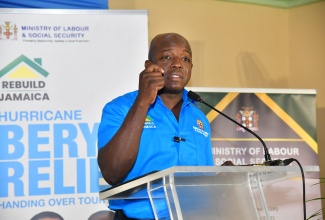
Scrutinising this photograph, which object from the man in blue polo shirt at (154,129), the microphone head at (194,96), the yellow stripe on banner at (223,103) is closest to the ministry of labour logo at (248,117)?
the yellow stripe on banner at (223,103)

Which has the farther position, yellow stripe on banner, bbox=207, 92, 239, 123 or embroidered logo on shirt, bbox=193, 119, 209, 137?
yellow stripe on banner, bbox=207, 92, 239, 123

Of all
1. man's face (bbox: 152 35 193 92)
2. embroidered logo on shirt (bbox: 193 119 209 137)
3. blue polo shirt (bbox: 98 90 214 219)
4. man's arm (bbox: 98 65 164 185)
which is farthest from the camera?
embroidered logo on shirt (bbox: 193 119 209 137)

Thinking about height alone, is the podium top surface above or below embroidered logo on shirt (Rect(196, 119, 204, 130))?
below

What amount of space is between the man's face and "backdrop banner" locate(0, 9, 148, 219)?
166cm

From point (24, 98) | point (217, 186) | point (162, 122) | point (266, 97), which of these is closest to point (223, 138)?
point (266, 97)

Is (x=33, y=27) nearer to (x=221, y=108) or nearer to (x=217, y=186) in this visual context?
(x=221, y=108)

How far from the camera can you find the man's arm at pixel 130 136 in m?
2.31

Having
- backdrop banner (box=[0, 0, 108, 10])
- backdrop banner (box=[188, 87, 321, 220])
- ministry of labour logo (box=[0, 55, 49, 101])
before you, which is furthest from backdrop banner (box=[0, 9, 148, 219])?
backdrop banner (box=[188, 87, 321, 220])

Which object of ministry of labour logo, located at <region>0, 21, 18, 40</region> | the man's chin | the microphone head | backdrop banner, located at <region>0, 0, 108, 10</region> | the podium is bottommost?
the podium

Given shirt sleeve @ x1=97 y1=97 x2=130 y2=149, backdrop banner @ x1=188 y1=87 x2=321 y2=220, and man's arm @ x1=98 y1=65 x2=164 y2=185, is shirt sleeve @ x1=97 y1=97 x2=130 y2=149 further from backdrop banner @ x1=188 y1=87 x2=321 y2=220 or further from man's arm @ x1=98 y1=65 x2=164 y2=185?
backdrop banner @ x1=188 y1=87 x2=321 y2=220

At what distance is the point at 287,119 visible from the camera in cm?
509

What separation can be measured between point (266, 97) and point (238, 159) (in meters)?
0.57

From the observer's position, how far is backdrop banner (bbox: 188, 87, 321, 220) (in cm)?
493

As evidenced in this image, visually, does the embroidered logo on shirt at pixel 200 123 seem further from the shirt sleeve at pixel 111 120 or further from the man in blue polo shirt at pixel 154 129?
the shirt sleeve at pixel 111 120
